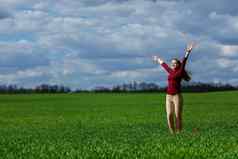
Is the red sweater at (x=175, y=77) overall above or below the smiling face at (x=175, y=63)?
below

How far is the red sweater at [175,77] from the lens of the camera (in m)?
20.1

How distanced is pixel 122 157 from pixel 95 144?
343cm

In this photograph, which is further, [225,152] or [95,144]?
[95,144]

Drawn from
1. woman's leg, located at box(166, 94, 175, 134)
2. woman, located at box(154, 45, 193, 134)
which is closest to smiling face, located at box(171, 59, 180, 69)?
woman, located at box(154, 45, 193, 134)

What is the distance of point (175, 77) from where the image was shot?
20.2m

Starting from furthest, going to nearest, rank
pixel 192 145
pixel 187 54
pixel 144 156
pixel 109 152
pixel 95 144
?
pixel 187 54, pixel 95 144, pixel 192 145, pixel 109 152, pixel 144 156

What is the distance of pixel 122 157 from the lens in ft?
45.5

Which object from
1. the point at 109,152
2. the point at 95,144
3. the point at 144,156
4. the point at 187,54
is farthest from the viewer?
the point at 187,54

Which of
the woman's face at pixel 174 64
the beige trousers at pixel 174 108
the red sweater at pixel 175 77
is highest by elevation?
the woman's face at pixel 174 64

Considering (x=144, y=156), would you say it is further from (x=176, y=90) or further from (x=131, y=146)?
(x=176, y=90)

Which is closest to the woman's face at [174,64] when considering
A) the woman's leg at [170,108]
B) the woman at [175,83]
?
the woman at [175,83]

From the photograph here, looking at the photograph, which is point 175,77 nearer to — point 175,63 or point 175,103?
point 175,63

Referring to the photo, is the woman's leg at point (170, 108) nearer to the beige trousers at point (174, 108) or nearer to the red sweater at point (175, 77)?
the beige trousers at point (174, 108)

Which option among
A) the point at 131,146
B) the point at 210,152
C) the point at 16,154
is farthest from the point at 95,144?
the point at 210,152
